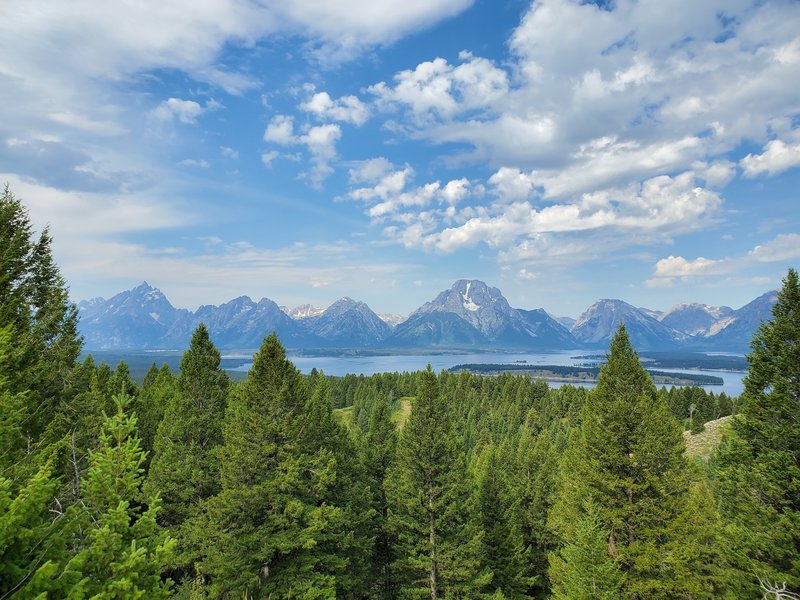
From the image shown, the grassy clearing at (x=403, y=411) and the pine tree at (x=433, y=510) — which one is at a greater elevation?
the pine tree at (x=433, y=510)

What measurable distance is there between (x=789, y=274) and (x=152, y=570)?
23146 millimetres

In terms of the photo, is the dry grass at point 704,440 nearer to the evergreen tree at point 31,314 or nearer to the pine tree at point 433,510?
the pine tree at point 433,510

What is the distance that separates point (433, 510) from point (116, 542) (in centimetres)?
2110

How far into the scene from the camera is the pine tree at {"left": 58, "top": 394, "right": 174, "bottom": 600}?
5867 mm

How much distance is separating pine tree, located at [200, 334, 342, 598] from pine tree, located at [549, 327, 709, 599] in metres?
12.0

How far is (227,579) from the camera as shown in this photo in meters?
18.5

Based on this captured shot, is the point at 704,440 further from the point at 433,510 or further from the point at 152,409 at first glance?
the point at 152,409

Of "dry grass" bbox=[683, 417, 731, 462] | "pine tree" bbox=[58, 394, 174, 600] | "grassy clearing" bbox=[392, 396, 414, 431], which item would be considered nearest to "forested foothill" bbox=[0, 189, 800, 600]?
"pine tree" bbox=[58, 394, 174, 600]

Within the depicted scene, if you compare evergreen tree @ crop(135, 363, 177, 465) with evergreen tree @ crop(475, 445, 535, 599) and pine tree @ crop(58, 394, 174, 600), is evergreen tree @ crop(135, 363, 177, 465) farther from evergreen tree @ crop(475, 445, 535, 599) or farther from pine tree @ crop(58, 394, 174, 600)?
pine tree @ crop(58, 394, 174, 600)

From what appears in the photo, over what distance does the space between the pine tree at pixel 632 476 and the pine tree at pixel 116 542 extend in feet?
A: 55.9

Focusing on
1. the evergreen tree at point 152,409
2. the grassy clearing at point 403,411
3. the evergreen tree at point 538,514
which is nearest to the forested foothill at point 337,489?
the evergreen tree at point 152,409

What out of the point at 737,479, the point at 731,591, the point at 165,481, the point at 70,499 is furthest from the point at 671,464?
the point at 70,499

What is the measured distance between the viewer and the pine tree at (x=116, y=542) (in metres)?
5.87

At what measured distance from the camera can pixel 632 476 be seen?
19.4 metres
